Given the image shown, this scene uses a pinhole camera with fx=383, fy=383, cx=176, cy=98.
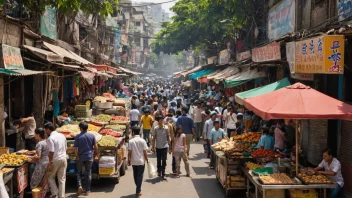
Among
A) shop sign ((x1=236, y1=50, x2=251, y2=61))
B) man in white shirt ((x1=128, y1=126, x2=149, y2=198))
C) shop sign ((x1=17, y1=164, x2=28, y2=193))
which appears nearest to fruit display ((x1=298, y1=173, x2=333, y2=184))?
man in white shirt ((x1=128, y1=126, x2=149, y2=198))

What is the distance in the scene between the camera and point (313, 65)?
8727 mm

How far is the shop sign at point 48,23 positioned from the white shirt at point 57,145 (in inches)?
274

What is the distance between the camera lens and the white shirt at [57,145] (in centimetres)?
787

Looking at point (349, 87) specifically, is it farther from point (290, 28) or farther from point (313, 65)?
point (290, 28)

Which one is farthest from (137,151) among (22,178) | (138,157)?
(22,178)

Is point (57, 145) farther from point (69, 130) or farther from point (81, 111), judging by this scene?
point (81, 111)

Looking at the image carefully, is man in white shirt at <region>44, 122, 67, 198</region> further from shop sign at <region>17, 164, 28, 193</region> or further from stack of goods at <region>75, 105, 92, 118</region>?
stack of goods at <region>75, 105, 92, 118</region>

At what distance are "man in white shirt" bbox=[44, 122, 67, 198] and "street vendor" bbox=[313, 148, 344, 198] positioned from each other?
5236 mm

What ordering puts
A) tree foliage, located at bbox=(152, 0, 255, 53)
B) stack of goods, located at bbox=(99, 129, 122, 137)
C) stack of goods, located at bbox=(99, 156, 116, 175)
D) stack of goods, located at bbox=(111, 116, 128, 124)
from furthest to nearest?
tree foliage, located at bbox=(152, 0, 255, 53) < stack of goods, located at bbox=(111, 116, 128, 124) < stack of goods, located at bbox=(99, 129, 122, 137) < stack of goods, located at bbox=(99, 156, 116, 175)

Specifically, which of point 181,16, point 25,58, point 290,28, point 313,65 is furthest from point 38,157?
point 181,16

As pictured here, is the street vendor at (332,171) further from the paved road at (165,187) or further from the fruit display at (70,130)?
the fruit display at (70,130)

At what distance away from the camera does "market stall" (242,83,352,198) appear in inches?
268

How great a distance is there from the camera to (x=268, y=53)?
44.9ft

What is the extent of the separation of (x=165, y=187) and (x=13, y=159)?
3.77 metres
